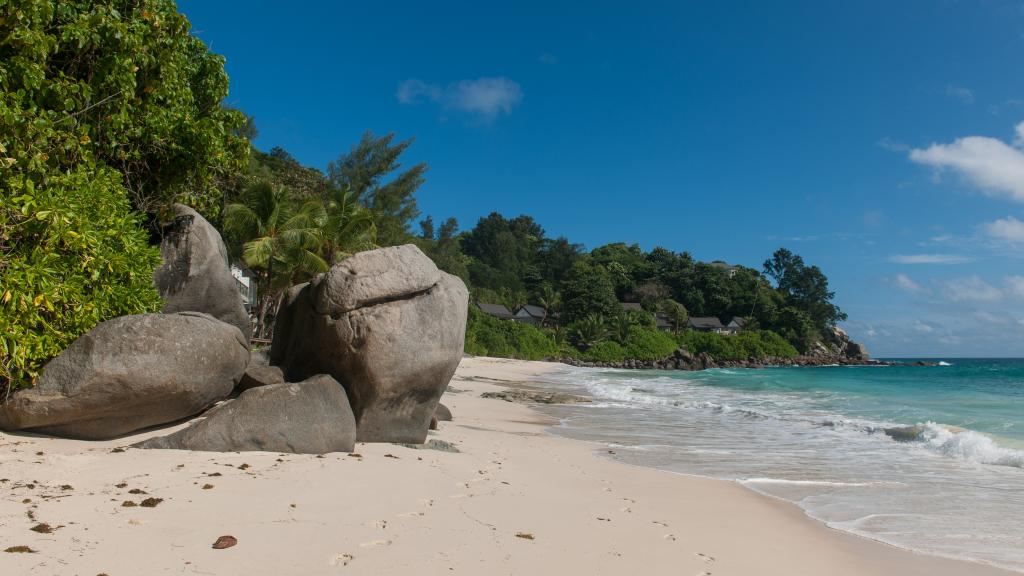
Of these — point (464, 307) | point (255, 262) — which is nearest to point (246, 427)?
point (464, 307)

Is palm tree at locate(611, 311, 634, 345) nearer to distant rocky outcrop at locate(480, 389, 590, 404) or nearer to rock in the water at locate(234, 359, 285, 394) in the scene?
distant rocky outcrop at locate(480, 389, 590, 404)

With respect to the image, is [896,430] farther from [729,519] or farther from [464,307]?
[464,307]

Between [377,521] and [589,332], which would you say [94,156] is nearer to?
[377,521]

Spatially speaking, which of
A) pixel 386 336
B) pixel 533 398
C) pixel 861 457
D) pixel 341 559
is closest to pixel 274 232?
pixel 533 398

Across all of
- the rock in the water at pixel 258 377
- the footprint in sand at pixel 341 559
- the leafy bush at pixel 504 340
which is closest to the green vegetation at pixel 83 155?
the rock in the water at pixel 258 377

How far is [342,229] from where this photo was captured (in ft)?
76.8

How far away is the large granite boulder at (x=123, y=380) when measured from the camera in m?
5.87

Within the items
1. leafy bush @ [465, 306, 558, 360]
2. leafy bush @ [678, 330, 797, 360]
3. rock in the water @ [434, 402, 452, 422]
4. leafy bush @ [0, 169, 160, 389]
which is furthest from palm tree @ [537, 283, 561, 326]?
leafy bush @ [0, 169, 160, 389]

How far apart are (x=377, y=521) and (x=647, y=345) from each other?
56.5m

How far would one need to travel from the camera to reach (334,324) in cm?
720

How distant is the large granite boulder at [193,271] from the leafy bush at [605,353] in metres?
48.1

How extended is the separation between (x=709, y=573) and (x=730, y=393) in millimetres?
19906

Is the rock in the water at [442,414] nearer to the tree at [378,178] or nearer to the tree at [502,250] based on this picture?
the tree at [378,178]

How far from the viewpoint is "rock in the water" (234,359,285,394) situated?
7684mm
